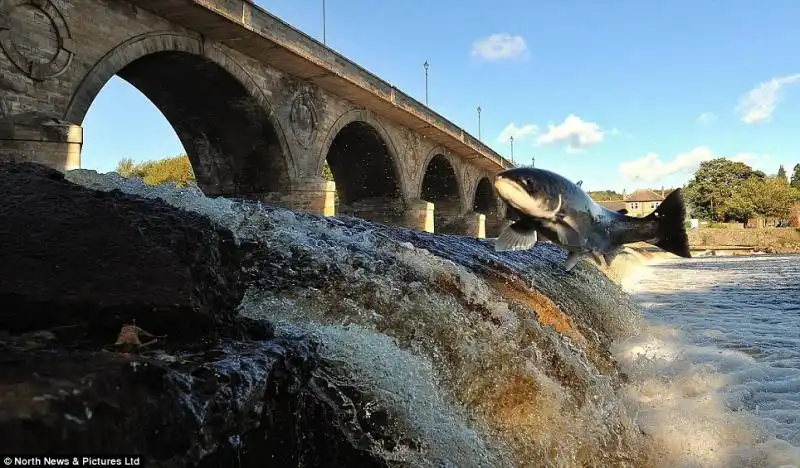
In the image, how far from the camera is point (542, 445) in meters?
3.69

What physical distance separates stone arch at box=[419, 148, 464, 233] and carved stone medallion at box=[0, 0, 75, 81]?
23.1 meters

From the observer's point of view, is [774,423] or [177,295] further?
[774,423]

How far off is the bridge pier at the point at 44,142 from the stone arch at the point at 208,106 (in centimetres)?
114

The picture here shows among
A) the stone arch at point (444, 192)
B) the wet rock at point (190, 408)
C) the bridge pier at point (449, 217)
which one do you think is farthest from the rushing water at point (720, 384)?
the bridge pier at point (449, 217)

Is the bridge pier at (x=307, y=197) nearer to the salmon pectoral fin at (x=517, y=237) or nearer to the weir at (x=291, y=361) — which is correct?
the weir at (x=291, y=361)

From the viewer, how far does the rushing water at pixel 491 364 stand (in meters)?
3.54

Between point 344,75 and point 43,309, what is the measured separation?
703 inches

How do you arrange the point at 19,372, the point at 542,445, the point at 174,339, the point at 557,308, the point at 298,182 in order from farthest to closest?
the point at 298,182, the point at 557,308, the point at 542,445, the point at 174,339, the point at 19,372

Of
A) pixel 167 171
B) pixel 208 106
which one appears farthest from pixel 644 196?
pixel 208 106

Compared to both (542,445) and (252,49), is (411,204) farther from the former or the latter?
(542,445)

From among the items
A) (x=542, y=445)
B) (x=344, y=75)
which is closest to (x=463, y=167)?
(x=344, y=75)

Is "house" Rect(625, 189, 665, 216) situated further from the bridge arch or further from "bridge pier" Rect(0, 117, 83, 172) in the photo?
"bridge pier" Rect(0, 117, 83, 172)

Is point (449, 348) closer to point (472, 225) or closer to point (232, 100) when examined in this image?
point (232, 100)

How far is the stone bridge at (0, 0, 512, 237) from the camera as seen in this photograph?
10.5m
